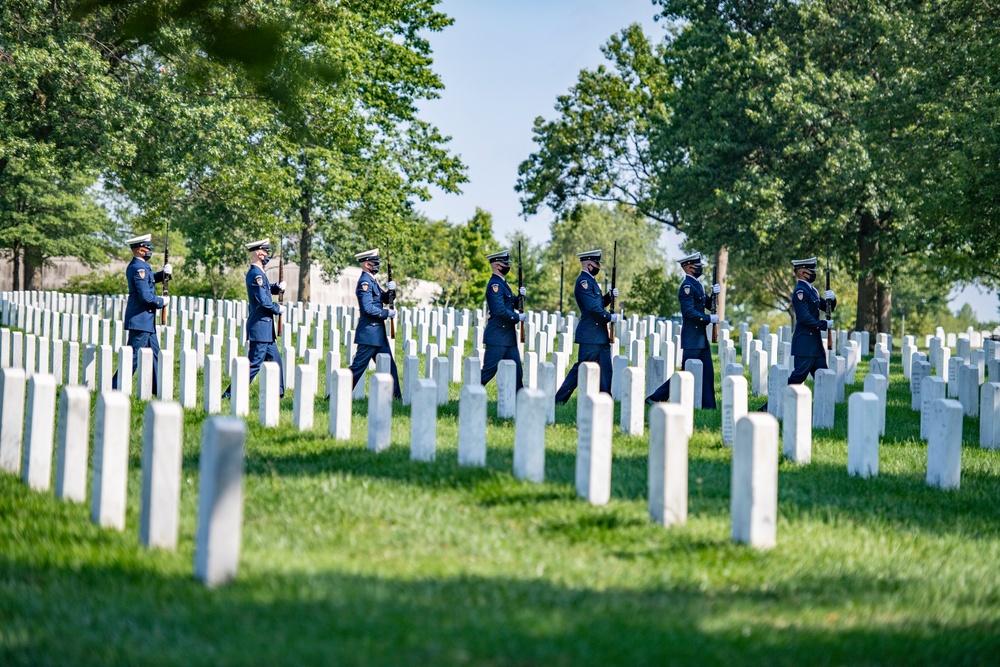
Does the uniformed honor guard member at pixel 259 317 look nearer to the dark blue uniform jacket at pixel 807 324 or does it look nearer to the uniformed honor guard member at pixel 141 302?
the uniformed honor guard member at pixel 141 302

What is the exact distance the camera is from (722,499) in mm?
6512

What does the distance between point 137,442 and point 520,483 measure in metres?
3.77

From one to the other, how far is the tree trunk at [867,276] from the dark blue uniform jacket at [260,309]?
18114 millimetres

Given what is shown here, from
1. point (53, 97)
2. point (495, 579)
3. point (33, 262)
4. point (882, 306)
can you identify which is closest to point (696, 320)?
point (495, 579)

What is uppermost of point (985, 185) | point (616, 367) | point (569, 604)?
point (985, 185)

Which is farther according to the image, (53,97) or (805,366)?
(53,97)

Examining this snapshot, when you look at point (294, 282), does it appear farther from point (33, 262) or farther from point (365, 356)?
point (365, 356)

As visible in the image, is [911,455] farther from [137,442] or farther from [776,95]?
[776,95]

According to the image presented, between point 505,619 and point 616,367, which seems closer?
point 505,619

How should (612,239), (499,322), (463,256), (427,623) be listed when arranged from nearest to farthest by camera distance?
(427,623) < (499,322) < (463,256) < (612,239)

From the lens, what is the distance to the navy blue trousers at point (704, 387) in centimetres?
1093

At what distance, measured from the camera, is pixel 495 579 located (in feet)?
14.3

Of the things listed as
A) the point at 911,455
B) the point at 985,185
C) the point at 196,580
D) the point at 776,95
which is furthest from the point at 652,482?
the point at 776,95

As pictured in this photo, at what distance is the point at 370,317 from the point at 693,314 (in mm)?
3786
